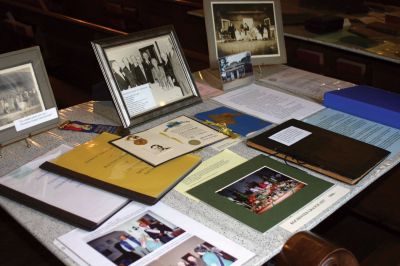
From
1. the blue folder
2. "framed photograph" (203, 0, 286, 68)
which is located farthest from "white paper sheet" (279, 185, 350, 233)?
"framed photograph" (203, 0, 286, 68)

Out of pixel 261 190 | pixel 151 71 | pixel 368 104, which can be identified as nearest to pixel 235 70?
pixel 151 71

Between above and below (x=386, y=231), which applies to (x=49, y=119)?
above

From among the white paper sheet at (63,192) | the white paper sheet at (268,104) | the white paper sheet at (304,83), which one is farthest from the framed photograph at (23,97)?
the white paper sheet at (304,83)

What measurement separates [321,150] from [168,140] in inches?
16.4

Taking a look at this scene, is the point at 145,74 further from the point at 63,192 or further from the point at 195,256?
the point at 195,256

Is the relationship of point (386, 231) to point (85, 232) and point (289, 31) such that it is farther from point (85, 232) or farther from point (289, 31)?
point (85, 232)

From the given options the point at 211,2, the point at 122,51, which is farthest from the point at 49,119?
the point at 211,2

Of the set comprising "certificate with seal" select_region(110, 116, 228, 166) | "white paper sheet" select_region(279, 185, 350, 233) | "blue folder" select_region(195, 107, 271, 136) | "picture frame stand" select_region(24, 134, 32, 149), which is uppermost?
"picture frame stand" select_region(24, 134, 32, 149)

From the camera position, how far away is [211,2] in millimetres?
1826

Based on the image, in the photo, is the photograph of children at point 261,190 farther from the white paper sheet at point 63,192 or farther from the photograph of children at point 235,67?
the photograph of children at point 235,67

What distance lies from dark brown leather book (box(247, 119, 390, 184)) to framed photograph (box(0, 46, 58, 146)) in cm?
60

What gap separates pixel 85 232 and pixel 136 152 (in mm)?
314

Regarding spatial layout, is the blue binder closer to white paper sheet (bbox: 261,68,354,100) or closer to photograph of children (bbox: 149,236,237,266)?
white paper sheet (bbox: 261,68,354,100)

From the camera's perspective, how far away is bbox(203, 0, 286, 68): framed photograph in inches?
71.6
